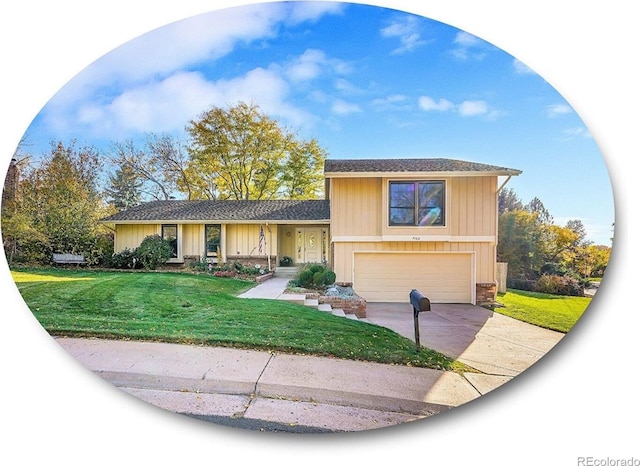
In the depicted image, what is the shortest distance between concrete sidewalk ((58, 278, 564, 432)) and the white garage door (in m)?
0.06

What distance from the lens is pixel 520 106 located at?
2.15m

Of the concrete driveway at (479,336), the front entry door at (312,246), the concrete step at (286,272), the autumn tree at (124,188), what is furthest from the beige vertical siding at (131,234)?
the concrete driveway at (479,336)

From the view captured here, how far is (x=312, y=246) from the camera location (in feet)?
7.75

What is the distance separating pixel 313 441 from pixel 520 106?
189 cm

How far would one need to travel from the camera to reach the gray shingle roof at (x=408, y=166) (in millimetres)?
2115

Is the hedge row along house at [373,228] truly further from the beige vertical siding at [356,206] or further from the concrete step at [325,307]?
the concrete step at [325,307]

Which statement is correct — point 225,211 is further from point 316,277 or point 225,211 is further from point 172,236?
point 316,277

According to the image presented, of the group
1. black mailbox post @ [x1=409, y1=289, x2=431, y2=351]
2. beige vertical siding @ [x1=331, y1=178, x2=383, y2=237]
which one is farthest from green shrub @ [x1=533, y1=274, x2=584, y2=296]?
beige vertical siding @ [x1=331, y1=178, x2=383, y2=237]

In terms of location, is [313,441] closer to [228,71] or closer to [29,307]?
[29,307]

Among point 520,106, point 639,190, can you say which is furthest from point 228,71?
point 639,190

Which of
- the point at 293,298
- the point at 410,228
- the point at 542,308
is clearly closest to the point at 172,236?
the point at 293,298

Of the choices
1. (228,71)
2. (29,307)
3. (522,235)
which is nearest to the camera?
(522,235)

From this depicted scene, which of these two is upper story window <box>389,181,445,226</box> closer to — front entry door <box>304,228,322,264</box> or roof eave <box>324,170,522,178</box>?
roof eave <box>324,170,522,178</box>

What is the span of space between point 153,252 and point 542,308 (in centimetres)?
199
